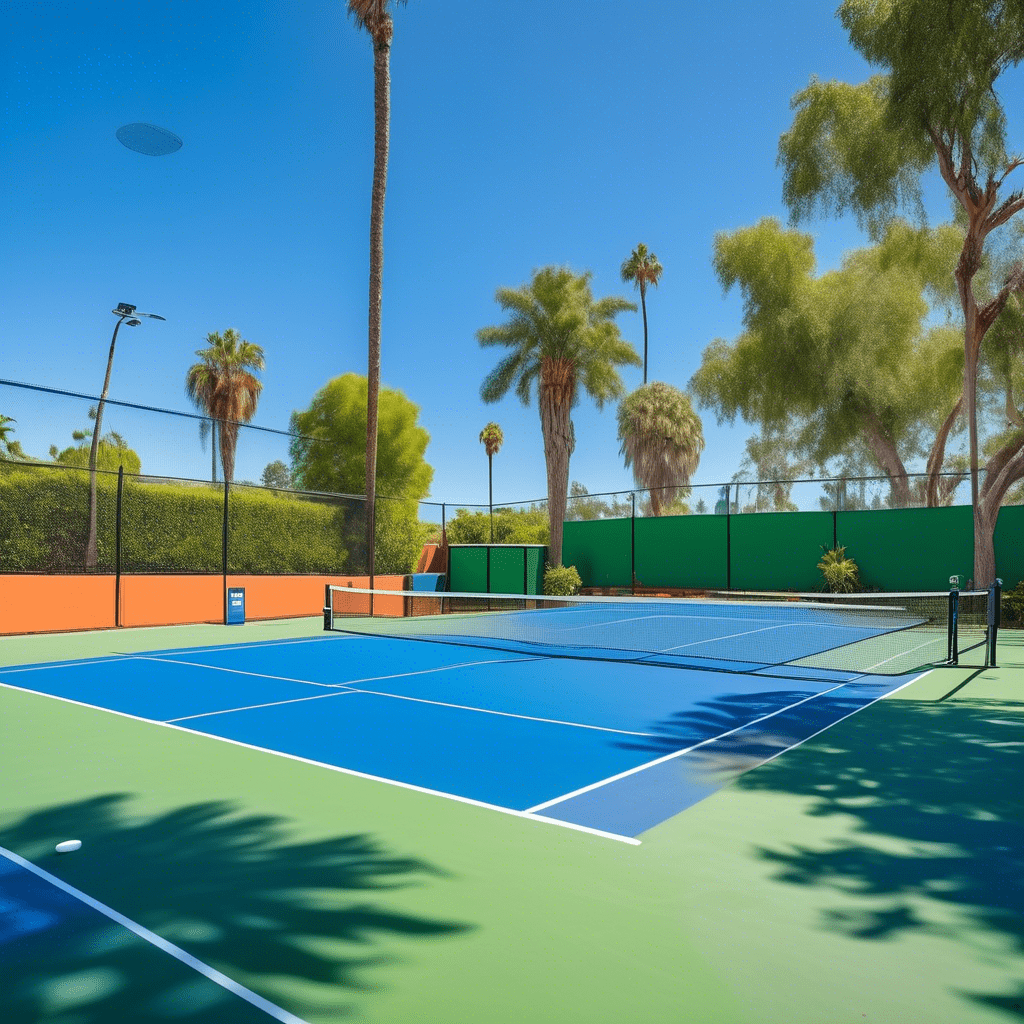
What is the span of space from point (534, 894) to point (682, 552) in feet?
71.0

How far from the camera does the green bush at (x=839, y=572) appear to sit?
20.6 meters

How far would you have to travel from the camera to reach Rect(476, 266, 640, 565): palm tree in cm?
2444

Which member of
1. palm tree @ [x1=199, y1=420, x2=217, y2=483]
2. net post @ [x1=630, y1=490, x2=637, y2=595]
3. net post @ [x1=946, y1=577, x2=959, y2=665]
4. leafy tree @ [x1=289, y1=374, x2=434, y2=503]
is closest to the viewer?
net post @ [x1=946, y1=577, x2=959, y2=665]

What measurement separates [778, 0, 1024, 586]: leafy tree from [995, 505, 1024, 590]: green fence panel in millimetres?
2158

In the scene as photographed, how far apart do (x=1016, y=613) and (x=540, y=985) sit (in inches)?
670

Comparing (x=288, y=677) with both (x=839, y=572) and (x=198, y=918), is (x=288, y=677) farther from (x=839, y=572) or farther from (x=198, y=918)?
(x=839, y=572)

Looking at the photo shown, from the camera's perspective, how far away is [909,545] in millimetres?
20594

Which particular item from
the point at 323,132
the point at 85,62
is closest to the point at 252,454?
the point at 85,62

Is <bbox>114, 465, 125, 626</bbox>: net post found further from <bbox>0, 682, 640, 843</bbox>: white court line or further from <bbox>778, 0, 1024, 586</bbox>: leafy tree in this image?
<bbox>778, 0, 1024, 586</bbox>: leafy tree

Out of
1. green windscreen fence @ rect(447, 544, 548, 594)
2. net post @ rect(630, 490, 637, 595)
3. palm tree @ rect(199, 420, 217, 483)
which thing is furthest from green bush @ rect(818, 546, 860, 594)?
palm tree @ rect(199, 420, 217, 483)

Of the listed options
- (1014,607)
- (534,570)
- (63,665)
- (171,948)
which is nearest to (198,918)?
(171,948)

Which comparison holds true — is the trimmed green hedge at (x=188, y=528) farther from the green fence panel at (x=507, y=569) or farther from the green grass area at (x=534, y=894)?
the green grass area at (x=534, y=894)

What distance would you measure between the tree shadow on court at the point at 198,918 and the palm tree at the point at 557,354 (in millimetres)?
21093

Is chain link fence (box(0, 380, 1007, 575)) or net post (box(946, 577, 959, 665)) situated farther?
chain link fence (box(0, 380, 1007, 575))
